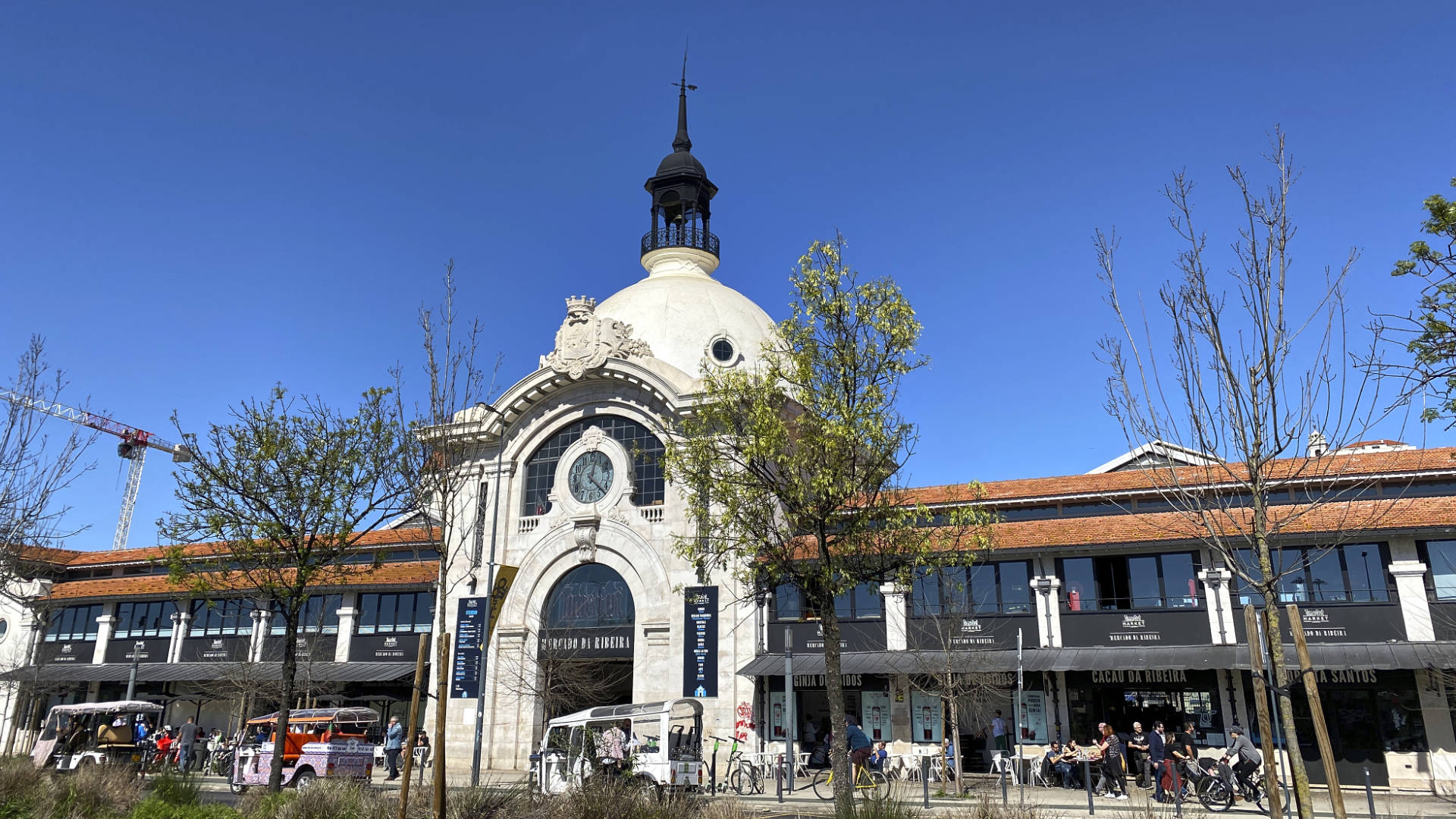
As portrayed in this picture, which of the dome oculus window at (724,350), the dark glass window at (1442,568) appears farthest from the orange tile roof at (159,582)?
the dark glass window at (1442,568)

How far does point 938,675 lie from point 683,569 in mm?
9359

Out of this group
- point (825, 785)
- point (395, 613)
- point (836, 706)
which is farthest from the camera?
point (395, 613)

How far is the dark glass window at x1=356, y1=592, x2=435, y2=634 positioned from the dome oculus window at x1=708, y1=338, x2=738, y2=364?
13.7 metres

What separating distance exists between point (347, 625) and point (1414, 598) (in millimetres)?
32894

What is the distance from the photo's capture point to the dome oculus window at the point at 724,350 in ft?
123

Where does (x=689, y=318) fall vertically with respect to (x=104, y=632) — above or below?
above

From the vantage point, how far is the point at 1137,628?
2594cm

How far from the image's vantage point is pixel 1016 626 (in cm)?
2719

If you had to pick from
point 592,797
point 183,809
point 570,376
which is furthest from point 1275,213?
point 570,376

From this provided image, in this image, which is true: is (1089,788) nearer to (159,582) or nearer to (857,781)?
(857,781)

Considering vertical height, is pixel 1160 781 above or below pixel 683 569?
below

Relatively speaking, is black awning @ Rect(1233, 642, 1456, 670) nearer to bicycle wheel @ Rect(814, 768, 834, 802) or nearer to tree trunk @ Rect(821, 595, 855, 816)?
bicycle wheel @ Rect(814, 768, 834, 802)

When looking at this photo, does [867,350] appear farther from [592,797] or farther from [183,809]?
[183,809]

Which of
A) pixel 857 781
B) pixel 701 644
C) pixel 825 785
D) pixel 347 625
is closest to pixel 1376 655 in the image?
pixel 857 781
